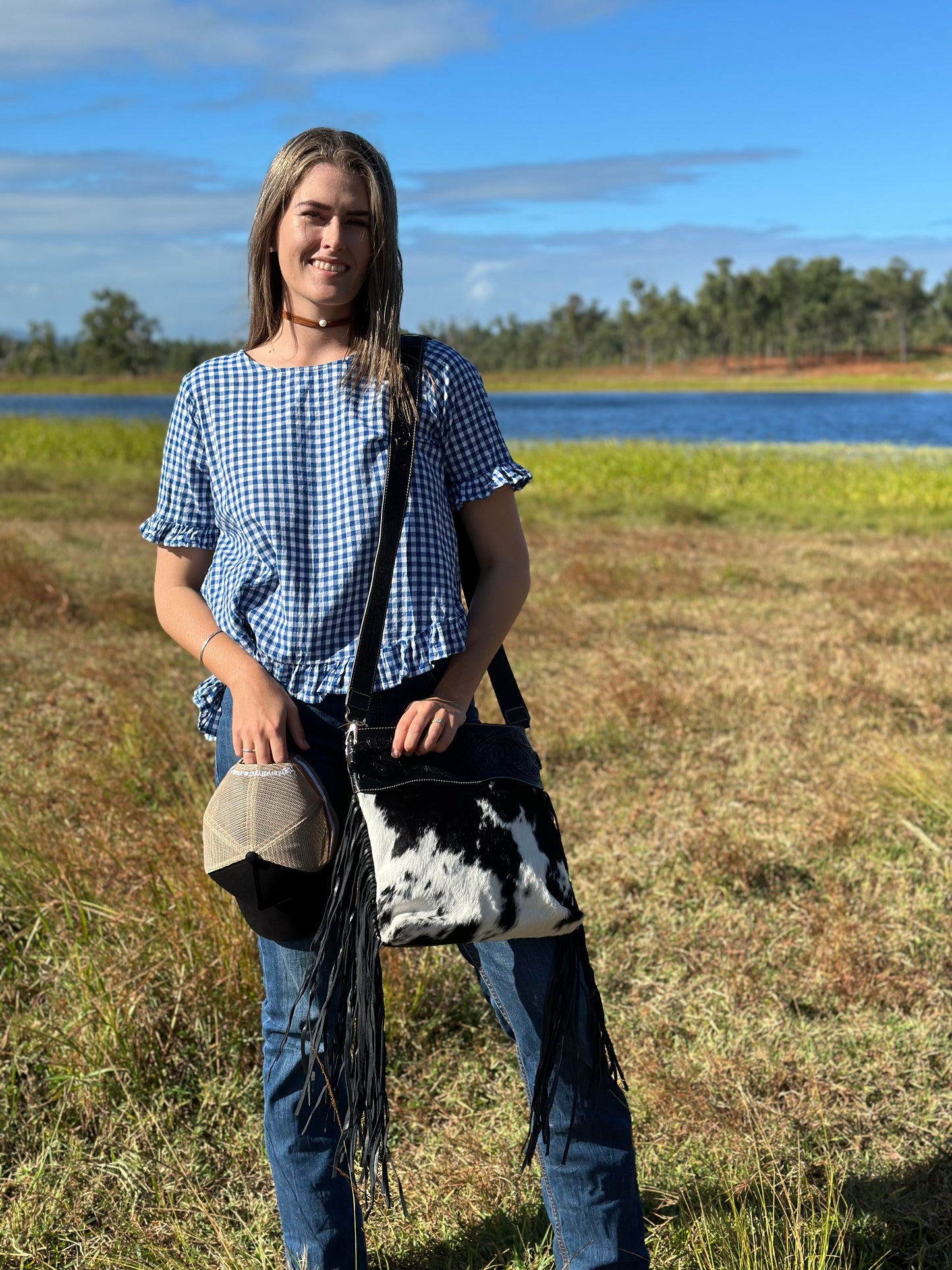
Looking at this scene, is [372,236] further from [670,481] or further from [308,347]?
[670,481]

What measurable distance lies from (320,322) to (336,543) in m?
0.31

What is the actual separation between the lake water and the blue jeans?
20.0 m

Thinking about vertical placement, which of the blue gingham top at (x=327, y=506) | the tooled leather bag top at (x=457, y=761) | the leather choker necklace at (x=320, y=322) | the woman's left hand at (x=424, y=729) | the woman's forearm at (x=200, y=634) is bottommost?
the tooled leather bag top at (x=457, y=761)

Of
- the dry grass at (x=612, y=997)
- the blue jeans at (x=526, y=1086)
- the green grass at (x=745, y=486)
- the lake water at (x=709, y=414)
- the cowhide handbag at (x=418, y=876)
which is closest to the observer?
the cowhide handbag at (x=418, y=876)

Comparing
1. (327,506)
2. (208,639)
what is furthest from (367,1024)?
(327,506)

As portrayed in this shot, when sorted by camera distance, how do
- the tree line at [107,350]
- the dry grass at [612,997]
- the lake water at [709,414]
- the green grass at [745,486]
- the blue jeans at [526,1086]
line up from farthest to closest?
1. the tree line at [107,350]
2. the lake water at [709,414]
3. the green grass at [745,486]
4. the dry grass at [612,997]
5. the blue jeans at [526,1086]

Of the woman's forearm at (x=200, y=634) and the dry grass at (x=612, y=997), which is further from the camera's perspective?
the dry grass at (x=612, y=997)

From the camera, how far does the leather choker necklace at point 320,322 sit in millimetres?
1544

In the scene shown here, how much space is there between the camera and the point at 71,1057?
2365 mm

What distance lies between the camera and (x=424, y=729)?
4.74ft

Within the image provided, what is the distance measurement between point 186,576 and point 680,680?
4222 mm

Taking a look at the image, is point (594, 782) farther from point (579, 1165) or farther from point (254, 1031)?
point (579, 1165)

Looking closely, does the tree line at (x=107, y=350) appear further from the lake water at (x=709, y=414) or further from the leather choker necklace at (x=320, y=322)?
the leather choker necklace at (x=320, y=322)

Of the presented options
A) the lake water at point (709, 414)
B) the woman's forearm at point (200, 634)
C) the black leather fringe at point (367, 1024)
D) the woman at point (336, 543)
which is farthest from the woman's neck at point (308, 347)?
the lake water at point (709, 414)
